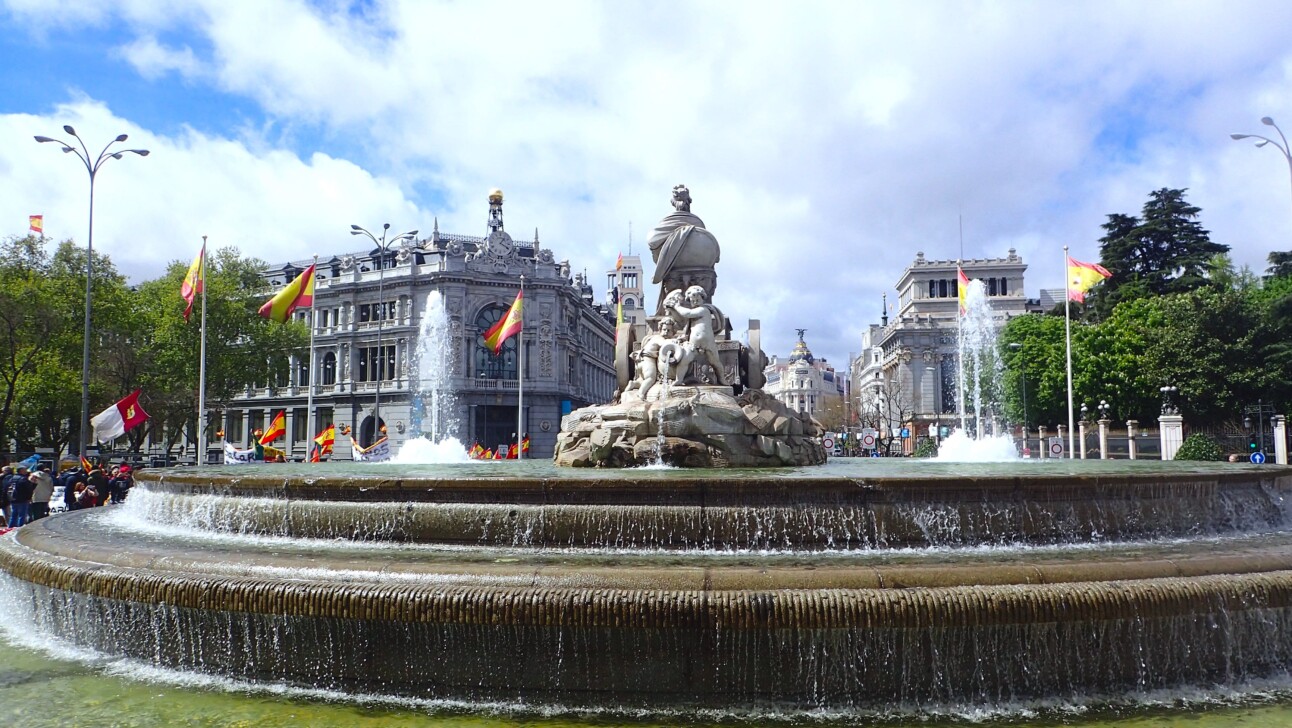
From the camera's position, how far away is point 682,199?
18578mm

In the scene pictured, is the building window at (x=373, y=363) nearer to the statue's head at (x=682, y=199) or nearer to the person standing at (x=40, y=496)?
the person standing at (x=40, y=496)

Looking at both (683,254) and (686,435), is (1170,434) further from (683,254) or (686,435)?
(686,435)

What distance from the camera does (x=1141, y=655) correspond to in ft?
24.3

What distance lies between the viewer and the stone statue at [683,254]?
17.6 meters

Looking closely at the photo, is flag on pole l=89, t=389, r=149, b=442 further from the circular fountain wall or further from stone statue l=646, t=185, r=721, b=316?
stone statue l=646, t=185, r=721, b=316

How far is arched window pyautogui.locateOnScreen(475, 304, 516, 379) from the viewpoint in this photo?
69.6m

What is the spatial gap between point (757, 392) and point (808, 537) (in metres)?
7.20

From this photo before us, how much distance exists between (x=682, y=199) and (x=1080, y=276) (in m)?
24.4

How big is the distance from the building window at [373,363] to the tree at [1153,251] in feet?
187

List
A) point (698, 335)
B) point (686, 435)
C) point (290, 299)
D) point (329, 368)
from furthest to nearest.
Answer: point (329, 368) < point (290, 299) < point (698, 335) < point (686, 435)

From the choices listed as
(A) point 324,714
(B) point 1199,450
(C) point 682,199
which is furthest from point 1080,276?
(A) point 324,714

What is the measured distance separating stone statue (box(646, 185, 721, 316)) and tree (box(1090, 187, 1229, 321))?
182ft

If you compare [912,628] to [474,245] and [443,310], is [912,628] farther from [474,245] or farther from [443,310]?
[474,245]

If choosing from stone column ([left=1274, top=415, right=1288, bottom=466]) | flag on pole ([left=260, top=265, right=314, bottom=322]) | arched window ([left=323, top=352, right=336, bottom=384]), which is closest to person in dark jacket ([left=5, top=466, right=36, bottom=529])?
flag on pole ([left=260, top=265, right=314, bottom=322])
